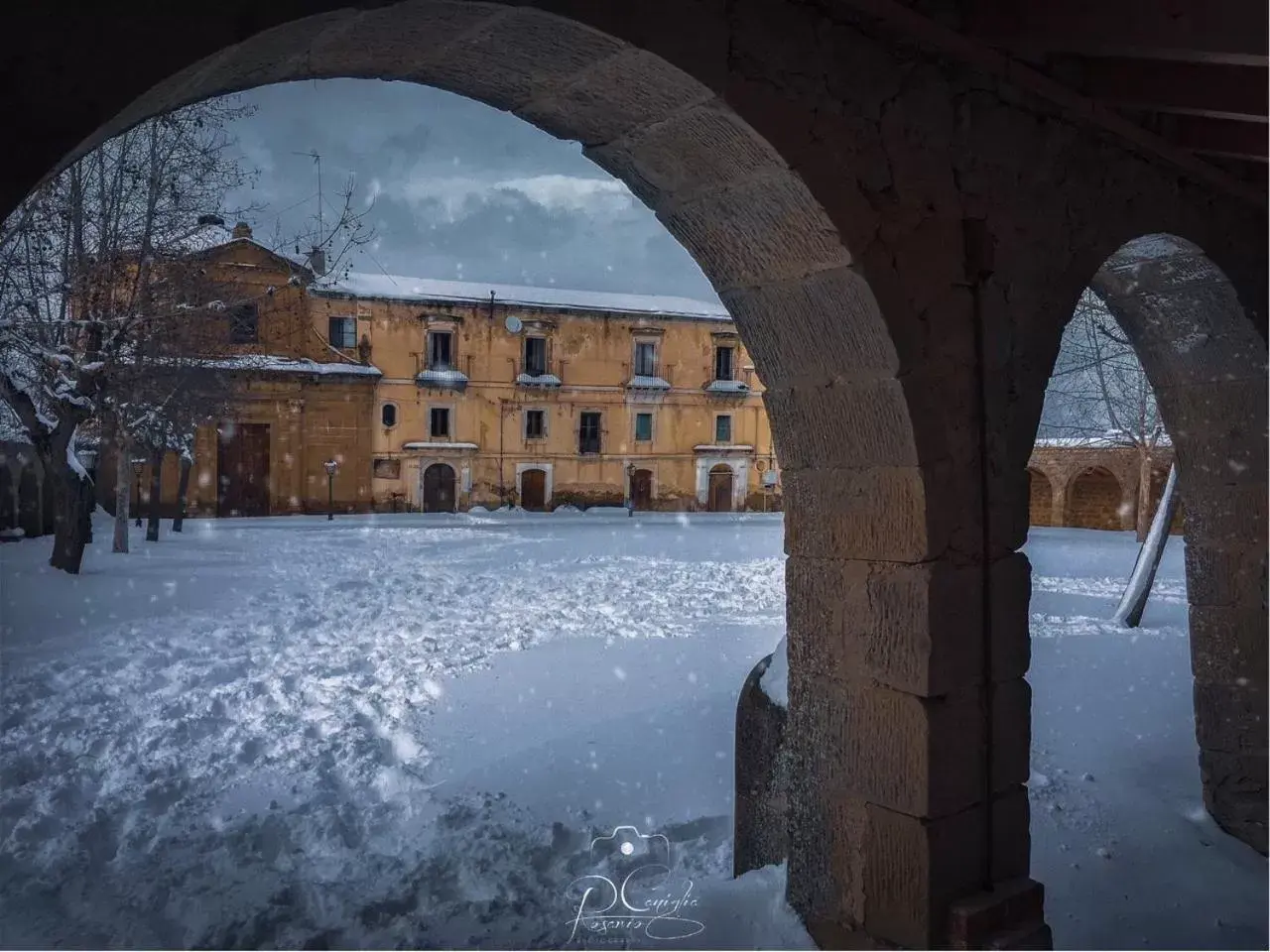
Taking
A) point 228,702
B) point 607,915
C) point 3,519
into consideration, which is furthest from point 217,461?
point 607,915

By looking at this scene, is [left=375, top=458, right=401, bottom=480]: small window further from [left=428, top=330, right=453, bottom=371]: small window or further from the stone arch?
the stone arch

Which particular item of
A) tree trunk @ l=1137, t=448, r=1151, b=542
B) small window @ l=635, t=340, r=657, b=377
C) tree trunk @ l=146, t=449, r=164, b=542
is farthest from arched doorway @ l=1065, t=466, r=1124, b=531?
tree trunk @ l=146, t=449, r=164, b=542

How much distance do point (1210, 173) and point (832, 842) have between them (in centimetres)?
303

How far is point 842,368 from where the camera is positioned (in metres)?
2.94

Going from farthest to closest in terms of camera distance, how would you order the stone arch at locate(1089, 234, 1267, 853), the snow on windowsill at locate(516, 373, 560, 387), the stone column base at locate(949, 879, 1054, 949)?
1. the snow on windowsill at locate(516, 373, 560, 387)
2. the stone arch at locate(1089, 234, 1267, 853)
3. the stone column base at locate(949, 879, 1054, 949)

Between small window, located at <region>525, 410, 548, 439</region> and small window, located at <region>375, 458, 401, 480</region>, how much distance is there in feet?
13.4

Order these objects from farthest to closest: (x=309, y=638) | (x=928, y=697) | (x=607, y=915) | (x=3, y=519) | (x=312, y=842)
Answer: (x=3, y=519) → (x=309, y=638) → (x=312, y=842) → (x=607, y=915) → (x=928, y=697)

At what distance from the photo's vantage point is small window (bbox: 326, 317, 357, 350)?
26469mm

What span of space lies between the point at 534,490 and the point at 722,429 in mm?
6611

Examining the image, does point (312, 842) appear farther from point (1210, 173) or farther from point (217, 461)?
point (217, 461)

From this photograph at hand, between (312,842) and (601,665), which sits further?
(601,665)

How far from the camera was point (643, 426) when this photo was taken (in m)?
29.6

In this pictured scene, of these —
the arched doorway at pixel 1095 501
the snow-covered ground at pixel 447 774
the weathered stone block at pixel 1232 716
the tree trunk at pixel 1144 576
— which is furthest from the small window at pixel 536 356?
the weathered stone block at pixel 1232 716

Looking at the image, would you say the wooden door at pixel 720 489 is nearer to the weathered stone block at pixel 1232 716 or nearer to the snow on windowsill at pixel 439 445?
the snow on windowsill at pixel 439 445
